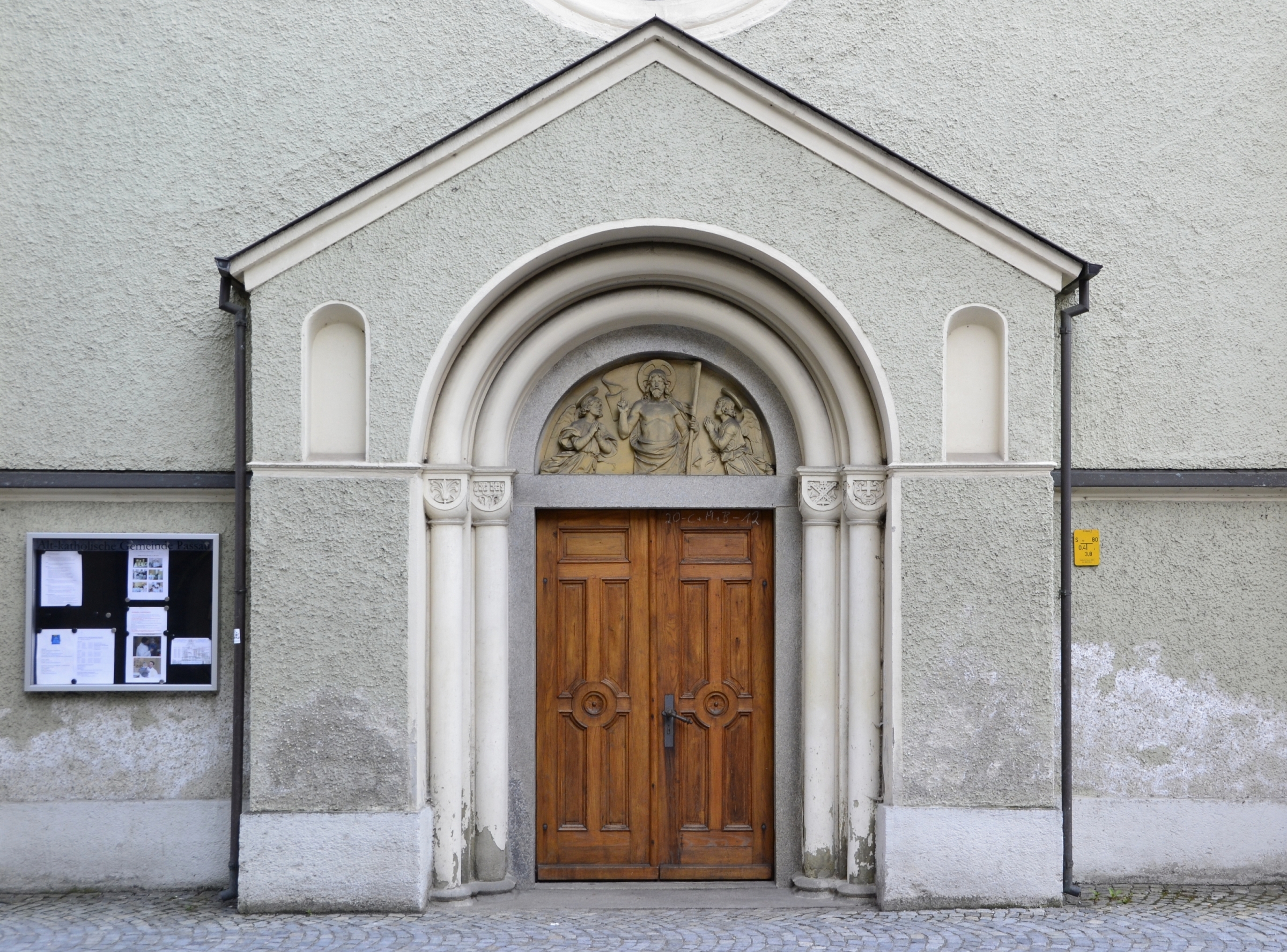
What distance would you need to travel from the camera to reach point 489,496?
6145mm

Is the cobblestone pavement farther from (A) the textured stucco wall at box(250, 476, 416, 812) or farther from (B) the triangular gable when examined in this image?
(B) the triangular gable

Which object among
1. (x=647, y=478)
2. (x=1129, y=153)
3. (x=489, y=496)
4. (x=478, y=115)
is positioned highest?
(x=478, y=115)

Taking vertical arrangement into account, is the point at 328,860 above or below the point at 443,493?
below

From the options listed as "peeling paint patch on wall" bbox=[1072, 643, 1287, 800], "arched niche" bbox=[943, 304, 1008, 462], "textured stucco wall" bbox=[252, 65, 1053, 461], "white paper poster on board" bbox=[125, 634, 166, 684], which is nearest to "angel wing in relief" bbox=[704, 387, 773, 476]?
Answer: "textured stucco wall" bbox=[252, 65, 1053, 461]

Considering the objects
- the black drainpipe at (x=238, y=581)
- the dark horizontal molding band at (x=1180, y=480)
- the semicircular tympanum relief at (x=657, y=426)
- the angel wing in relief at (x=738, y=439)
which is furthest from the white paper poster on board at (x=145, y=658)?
the dark horizontal molding band at (x=1180, y=480)

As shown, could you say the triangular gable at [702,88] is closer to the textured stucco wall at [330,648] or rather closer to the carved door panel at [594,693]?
the textured stucco wall at [330,648]

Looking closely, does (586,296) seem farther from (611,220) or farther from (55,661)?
(55,661)

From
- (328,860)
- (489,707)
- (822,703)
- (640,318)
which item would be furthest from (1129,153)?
(328,860)

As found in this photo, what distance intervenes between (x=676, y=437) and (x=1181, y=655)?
3.16 meters

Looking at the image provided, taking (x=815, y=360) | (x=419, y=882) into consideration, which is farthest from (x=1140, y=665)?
(x=419, y=882)

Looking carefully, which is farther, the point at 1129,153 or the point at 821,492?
the point at 1129,153

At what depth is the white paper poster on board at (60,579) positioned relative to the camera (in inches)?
246

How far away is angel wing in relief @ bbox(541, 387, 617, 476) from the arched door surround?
16cm

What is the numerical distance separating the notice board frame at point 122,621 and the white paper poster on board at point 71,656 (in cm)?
3
